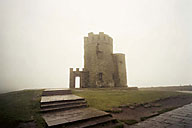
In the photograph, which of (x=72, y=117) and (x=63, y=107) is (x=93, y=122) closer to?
(x=72, y=117)

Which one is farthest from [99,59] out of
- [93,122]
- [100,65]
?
[93,122]

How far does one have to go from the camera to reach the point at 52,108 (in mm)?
6590

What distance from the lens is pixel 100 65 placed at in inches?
778

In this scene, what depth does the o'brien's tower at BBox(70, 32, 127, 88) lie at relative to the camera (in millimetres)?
19672

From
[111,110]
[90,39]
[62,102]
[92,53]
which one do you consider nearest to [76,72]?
[92,53]

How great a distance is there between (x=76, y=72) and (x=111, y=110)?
14.6 m

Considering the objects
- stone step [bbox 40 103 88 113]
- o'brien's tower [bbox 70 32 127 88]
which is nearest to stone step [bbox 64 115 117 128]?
stone step [bbox 40 103 88 113]

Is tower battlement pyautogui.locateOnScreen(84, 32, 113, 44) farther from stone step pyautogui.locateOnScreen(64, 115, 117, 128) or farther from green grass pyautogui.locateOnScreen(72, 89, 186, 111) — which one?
stone step pyautogui.locateOnScreen(64, 115, 117, 128)

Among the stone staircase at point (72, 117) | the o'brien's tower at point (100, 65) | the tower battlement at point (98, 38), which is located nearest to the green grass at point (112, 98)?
the stone staircase at point (72, 117)

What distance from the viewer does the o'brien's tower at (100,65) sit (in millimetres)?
19672

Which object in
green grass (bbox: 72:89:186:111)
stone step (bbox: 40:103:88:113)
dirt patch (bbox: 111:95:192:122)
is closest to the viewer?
dirt patch (bbox: 111:95:192:122)

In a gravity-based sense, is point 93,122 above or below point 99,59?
below

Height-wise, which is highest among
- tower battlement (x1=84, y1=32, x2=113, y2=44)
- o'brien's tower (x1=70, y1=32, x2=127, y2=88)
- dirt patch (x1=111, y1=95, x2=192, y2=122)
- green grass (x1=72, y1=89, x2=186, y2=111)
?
tower battlement (x1=84, y1=32, x2=113, y2=44)

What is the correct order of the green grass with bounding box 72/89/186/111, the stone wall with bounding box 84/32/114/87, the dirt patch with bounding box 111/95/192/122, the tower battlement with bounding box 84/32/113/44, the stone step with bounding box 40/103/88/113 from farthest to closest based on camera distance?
1. the tower battlement with bounding box 84/32/113/44
2. the stone wall with bounding box 84/32/114/87
3. the green grass with bounding box 72/89/186/111
4. the stone step with bounding box 40/103/88/113
5. the dirt patch with bounding box 111/95/192/122
